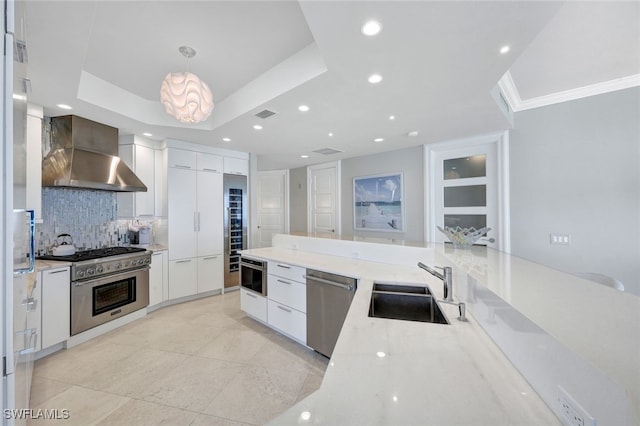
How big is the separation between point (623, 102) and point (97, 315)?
611 cm

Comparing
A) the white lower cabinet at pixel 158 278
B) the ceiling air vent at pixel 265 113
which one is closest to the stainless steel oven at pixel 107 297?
the white lower cabinet at pixel 158 278

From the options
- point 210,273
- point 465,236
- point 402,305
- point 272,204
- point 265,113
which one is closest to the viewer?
point 402,305

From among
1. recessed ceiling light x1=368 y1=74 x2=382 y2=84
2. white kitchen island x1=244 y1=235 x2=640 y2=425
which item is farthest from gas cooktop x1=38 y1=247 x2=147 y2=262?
recessed ceiling light x1=368 y1=74 x2=382 y2=84

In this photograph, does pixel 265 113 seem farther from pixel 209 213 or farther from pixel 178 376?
pixel 178 376

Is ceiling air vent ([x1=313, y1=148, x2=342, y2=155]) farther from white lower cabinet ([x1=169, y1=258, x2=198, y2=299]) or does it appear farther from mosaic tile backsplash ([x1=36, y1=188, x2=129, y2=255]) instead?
mosaic tile backsplash ([x1=36, y1=188, x2=129, y2=255])

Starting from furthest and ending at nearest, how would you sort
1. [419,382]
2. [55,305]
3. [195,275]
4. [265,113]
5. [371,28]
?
1. [195,275]
2. [265,113]
3. [55,305]
4. [371,28]
5. [419,382]

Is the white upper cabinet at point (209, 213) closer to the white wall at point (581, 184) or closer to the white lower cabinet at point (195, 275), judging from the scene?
the white lower cabinet at point (195, 275)

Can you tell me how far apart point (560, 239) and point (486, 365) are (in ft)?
10.3

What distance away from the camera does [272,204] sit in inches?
249

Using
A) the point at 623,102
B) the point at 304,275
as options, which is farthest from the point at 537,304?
the point at 623,102

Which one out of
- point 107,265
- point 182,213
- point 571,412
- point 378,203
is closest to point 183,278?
point 182,213

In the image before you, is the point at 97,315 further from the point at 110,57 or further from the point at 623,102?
the point at 623,102

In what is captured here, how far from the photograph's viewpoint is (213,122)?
3.20 m

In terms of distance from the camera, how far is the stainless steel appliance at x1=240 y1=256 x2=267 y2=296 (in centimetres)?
283
